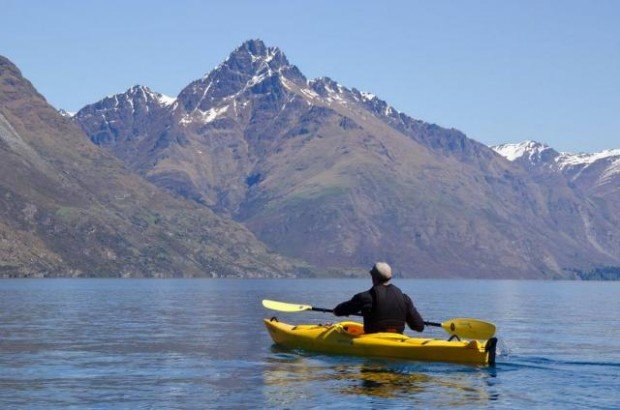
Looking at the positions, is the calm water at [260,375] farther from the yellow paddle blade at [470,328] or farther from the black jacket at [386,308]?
the black jacket at [386,308]

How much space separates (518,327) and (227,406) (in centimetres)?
5601

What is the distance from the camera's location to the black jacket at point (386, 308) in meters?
39.1

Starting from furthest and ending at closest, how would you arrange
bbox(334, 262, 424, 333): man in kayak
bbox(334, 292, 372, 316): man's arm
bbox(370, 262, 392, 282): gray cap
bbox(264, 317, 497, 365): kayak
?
bbox(264, 317, 497, 365): kayak < bbox(334, 292, 372, 316): man's arm < bbox(334, 262, 424, 333): man in kayak < bbox(370, 262, 392, 282): gray cap

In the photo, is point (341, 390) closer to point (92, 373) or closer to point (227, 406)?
point (227, 406)

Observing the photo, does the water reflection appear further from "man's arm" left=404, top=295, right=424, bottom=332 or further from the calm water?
"man's arm" left=404, top=295, right=424, bottom=332

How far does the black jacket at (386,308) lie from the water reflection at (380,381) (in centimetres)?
203

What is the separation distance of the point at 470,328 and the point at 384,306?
724 centimetres

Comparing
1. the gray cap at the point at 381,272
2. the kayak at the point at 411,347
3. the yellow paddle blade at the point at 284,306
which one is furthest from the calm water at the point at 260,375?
the gray cap at the point at 381,272

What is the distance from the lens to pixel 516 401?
3481cm

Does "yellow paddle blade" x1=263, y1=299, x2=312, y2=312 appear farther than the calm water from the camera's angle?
Yes

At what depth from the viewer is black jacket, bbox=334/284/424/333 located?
39.1m

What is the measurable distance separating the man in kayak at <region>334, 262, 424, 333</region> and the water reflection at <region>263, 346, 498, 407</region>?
6.54 feet

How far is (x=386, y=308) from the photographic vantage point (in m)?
39.9

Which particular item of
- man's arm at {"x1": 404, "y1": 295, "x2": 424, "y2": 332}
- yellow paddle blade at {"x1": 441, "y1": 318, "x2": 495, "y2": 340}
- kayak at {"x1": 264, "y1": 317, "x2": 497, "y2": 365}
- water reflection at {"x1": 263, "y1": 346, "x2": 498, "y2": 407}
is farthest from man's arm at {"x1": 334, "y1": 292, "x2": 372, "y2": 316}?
yellow paddle blade at {"x1": 441, "y1": 318, "x2": 495, "y2": 340}
